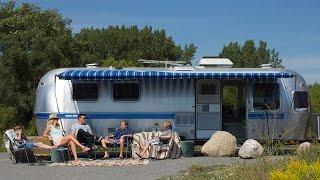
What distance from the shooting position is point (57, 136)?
15.0m

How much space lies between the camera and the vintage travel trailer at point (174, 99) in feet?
52.5

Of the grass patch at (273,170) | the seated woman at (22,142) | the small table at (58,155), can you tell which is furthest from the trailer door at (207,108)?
the grass patch at (273,170)

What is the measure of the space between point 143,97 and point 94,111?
1426 mm

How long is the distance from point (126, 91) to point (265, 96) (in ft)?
13.1

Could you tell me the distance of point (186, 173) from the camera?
10945mm

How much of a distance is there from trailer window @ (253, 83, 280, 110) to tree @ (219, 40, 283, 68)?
122 ft

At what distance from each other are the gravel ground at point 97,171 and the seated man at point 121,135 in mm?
1566

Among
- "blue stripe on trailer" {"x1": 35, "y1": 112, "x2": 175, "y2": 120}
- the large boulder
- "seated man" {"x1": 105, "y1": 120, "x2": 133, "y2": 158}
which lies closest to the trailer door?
"blue stripe on trailer" {"x1": 35, "y1": 112, "x2": 175, "y2": 120}

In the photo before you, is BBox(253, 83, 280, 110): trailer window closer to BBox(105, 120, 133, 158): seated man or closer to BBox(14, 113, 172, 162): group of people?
BBox(14, 113, 172, 162): group of people

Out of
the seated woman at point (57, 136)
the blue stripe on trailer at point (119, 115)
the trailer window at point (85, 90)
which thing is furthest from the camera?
the trailer window at point (85, 90)

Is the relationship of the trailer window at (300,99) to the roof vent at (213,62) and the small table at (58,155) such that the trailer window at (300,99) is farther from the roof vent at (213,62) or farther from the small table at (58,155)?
the small table at (58,155)

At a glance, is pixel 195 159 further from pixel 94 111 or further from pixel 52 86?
pixel 52 86

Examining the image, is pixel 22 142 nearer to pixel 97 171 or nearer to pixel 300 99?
pixel 97 171

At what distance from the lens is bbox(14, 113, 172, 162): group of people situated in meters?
14.4
